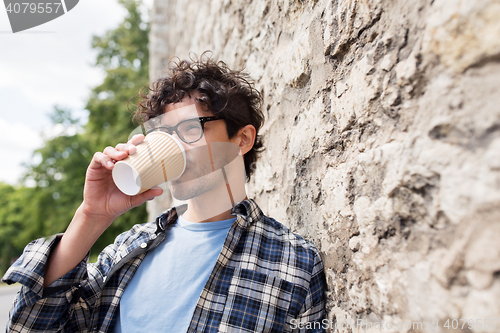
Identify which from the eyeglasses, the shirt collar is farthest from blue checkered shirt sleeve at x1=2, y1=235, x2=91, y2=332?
the eyeglasses

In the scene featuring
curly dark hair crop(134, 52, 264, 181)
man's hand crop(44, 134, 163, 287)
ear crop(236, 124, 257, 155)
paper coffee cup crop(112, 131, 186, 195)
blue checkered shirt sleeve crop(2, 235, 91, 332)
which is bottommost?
blue checkered shirt sleeve crop(2, 235, 91, 332)

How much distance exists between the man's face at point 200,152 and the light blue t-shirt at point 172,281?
0.16 metres

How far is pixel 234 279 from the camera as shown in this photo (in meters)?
0.93

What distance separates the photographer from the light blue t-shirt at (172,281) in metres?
0.94

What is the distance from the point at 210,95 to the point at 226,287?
0.72 meters

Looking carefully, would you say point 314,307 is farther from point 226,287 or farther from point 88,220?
point 88,220

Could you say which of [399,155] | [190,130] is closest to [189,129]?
[190,130]

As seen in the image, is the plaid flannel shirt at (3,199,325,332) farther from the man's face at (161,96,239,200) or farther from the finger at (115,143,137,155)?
the finger at (115,143,137,155)

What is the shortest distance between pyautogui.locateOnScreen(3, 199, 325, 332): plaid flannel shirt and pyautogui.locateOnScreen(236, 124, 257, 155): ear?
0.27m

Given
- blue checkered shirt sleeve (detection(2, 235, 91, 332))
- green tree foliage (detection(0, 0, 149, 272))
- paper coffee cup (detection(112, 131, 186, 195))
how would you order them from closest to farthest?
paper coffee cup (detection(112, 131, 186, 195))
blue checkered shirt sleeve (detection(2, 235, 91, 332))
green tree foliage (detection(0, 0, 149, 272))

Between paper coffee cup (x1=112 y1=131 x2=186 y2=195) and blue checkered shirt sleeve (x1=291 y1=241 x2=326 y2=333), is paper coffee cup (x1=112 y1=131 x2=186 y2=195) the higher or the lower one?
the higher one

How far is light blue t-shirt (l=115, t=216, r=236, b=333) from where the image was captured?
0.94 meters

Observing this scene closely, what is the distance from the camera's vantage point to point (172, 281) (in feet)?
3.29

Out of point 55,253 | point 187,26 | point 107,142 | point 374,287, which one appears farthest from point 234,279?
point 107,142
